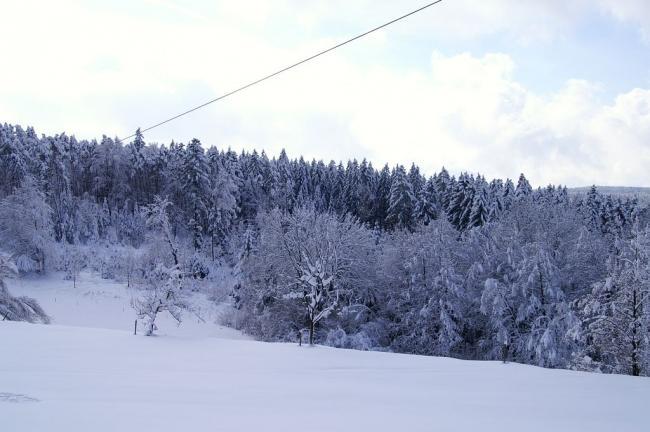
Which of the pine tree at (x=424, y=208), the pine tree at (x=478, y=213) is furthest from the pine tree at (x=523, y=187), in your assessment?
the pine tree at (x=478, y=213)

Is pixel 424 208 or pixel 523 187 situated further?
pixel 523 187

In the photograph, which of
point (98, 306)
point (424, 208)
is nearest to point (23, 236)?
point (98, 306)

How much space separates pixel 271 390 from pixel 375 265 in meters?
26.2

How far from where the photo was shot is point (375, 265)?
3312cm

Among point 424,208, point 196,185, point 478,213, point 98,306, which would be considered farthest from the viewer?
point 424,208

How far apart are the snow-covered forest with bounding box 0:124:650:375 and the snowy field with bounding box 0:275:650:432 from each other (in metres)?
4.19

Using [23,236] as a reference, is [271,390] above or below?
below

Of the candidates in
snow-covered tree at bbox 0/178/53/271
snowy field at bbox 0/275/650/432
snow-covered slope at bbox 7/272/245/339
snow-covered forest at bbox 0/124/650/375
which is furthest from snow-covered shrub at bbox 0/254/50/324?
snow-covered tree at bbox 0/178/53/271

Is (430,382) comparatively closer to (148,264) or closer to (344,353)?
(344,353)

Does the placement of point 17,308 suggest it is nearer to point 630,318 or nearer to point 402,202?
point 630,318

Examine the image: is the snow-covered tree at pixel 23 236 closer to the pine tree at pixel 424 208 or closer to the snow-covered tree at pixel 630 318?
the pine tree at pixel 424 208

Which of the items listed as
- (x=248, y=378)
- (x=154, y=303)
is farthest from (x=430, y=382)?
(x=154, y=303)

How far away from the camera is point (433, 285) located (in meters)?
30.0

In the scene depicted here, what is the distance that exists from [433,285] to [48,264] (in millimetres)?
33610
